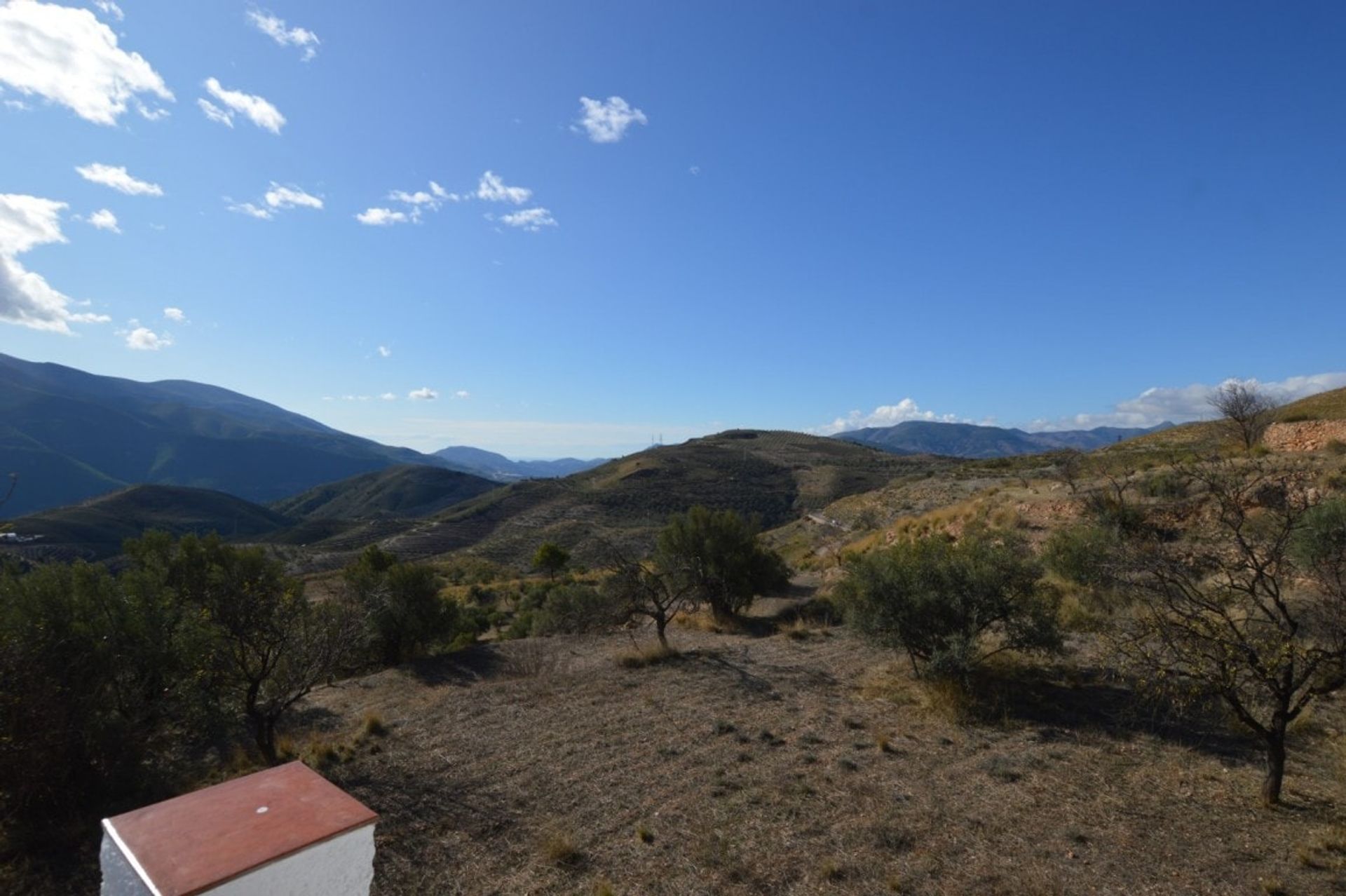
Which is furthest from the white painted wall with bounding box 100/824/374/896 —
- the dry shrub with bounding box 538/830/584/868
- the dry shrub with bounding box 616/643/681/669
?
the dry shrub with bounding box 616/643/681/669

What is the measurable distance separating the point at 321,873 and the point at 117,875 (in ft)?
2.41

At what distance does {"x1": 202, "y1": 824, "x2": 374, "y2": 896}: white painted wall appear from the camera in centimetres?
216

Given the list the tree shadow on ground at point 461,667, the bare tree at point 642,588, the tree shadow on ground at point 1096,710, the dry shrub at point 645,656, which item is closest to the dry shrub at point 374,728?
the tree shadow on ground at point 461,667

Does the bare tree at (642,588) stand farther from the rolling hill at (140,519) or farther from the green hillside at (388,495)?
the green hillside at (388,495)

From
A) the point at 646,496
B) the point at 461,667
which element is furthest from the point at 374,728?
the point at 646,496

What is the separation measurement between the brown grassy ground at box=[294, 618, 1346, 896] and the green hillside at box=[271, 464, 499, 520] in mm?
147888

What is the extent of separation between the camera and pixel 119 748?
8531 mm

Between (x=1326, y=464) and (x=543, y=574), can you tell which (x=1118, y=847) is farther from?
(x=543, y=574)

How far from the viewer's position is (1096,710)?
33.1 ft

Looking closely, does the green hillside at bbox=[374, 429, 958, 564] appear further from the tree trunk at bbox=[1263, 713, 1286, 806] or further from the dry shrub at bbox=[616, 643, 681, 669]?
the tree trunk at bbox=[1263, 713, 1286, 806]

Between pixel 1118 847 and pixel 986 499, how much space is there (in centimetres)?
2056

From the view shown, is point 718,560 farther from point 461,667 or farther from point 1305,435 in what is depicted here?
point 1305,435

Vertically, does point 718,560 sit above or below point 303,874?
below

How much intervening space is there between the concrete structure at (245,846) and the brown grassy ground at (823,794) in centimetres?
462
